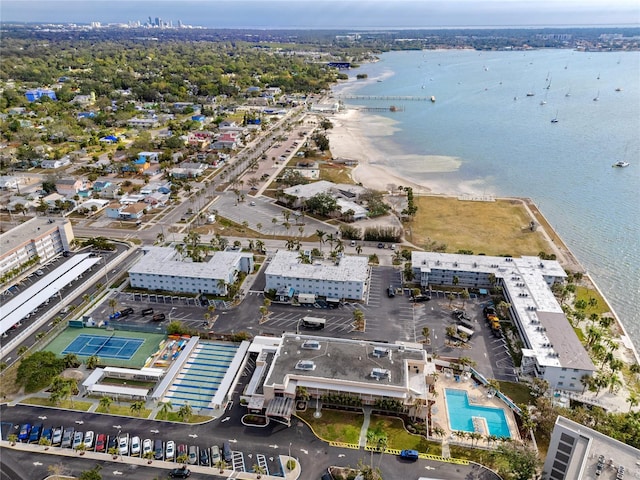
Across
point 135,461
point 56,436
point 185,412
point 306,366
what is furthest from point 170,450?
point 306,366

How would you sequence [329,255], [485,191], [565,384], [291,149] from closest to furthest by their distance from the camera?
[565,384], [329,255], [485,191], [291,149]

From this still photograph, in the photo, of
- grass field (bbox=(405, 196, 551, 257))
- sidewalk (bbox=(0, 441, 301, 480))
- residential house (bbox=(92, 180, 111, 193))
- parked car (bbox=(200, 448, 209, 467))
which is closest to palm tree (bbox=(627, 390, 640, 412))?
grass field (bbox=(405, 196, 551, 257))

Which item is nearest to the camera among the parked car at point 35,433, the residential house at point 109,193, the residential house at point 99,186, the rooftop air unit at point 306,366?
the parked car at point 35,433

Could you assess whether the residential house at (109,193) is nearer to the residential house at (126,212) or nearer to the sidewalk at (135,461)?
the residential house at (126,212)

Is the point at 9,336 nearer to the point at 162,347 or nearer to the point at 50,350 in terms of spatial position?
the point at 50,350

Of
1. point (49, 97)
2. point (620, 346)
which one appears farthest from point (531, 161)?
point (49, 97)

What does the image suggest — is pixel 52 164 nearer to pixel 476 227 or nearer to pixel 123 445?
pixel 123 445

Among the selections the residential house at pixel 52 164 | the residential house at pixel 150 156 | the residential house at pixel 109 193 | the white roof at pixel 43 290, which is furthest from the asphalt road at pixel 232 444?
the residential house at pixel 52 164
